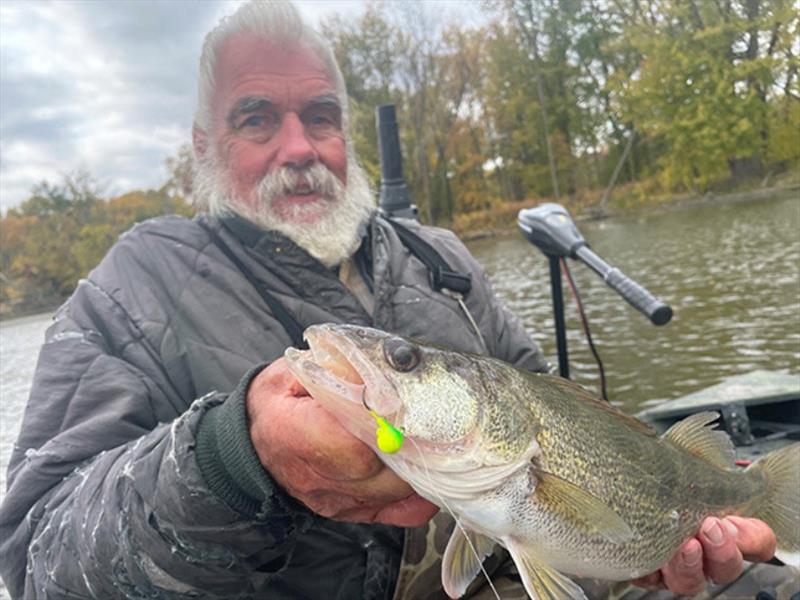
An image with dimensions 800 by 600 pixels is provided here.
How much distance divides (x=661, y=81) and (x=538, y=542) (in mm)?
33299

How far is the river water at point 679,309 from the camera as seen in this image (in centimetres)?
827

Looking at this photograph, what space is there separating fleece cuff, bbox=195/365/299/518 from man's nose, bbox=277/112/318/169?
145 cm

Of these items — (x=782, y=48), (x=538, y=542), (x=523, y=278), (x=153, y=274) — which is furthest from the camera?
(x=782, y=48)

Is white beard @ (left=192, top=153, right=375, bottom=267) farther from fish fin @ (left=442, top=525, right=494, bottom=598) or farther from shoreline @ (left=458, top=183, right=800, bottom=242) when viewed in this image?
shoreline @ (left=458, top=183, right=800, bottom=242)

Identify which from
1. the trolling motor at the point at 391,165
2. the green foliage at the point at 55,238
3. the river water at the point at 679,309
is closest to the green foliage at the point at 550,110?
the green foliage at the point at 55,238

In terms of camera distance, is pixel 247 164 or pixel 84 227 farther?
pixel 84 227

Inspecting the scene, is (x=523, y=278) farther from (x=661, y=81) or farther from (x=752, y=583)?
(x=661, y=81)

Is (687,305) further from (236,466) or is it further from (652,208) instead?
(652,208)

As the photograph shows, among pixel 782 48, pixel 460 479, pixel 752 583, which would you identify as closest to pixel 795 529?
pixel 752 583

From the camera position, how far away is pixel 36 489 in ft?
5.94

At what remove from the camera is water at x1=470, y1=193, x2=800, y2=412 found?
8250 mm

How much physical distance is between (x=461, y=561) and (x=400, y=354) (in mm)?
655

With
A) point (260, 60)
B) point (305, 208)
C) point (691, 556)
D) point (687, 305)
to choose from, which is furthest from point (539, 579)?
point (687, 305)

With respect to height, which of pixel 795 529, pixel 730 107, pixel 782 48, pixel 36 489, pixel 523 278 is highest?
pixel 782 48
